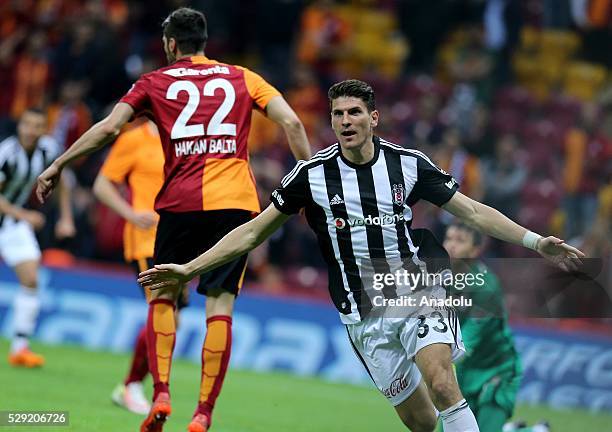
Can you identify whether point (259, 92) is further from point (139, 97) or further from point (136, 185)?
point (136, 185)

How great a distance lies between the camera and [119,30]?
1664 cm

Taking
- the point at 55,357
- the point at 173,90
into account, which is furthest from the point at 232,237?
the point at 55,357

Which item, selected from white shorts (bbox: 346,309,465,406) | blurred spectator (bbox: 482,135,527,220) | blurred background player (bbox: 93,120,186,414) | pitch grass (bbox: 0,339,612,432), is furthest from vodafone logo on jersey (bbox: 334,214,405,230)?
blurred spectator (bbox: 482,135,527,220)

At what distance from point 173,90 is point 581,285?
3.72 m

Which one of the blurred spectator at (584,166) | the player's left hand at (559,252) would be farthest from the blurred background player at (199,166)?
the blurred spectator at (584,166)

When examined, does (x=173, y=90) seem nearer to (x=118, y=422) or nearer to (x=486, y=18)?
(x=118, y=422)

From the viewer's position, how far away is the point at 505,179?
15719 mm

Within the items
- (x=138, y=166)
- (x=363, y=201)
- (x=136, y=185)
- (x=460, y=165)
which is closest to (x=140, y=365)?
(x=136, y=185)

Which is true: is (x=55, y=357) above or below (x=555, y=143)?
below

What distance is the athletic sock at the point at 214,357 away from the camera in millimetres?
6961

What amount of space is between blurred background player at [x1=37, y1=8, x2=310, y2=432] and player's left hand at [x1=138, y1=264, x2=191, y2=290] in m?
0.98

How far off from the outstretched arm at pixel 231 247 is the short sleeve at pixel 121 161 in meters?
3.11

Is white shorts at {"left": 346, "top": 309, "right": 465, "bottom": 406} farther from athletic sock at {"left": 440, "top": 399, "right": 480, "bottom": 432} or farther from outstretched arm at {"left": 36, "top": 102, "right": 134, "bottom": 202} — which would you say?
outstretched arm at {"left": 36, "top": 102, "right": 134, "bottom": 202}

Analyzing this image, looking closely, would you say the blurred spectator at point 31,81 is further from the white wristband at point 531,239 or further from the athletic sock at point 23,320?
the white wristband at point 531,239
